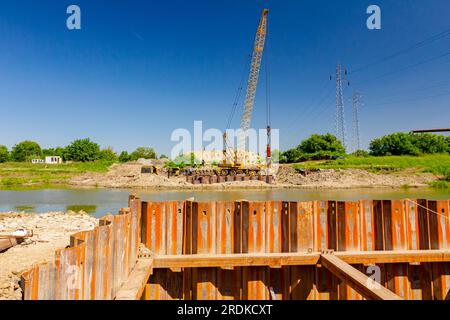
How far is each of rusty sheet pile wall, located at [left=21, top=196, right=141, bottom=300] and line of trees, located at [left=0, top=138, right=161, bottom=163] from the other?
109412mm

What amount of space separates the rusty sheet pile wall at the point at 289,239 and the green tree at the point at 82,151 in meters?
109

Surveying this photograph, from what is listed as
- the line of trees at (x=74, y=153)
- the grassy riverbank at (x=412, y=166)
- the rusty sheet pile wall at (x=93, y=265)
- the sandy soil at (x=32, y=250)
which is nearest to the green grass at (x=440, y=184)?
the grassy riverbank at (x=412, y=166)

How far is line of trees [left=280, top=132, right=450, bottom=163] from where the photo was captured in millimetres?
76125

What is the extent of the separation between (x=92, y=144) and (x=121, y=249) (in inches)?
4468

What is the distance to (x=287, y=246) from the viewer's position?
4531 mm

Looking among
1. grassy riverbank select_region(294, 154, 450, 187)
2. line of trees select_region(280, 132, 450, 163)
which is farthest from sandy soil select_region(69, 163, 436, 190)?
line of trees select_region(280, 132, 450, 163)

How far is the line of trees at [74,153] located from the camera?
103938mm

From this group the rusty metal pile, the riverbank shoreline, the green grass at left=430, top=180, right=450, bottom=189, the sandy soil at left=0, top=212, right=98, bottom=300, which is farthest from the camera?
the riverbank shoreline

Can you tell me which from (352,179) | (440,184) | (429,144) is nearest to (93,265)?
(440,184)

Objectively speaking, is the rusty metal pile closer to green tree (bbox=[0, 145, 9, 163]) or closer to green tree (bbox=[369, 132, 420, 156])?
green tree (bbox=[369, 132, 420, 156])

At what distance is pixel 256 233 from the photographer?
4.52 meters

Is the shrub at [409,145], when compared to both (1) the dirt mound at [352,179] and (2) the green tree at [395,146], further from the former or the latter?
(1) the dirt mound at [352,179]

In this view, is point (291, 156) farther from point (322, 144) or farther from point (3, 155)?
point (3, 155)
